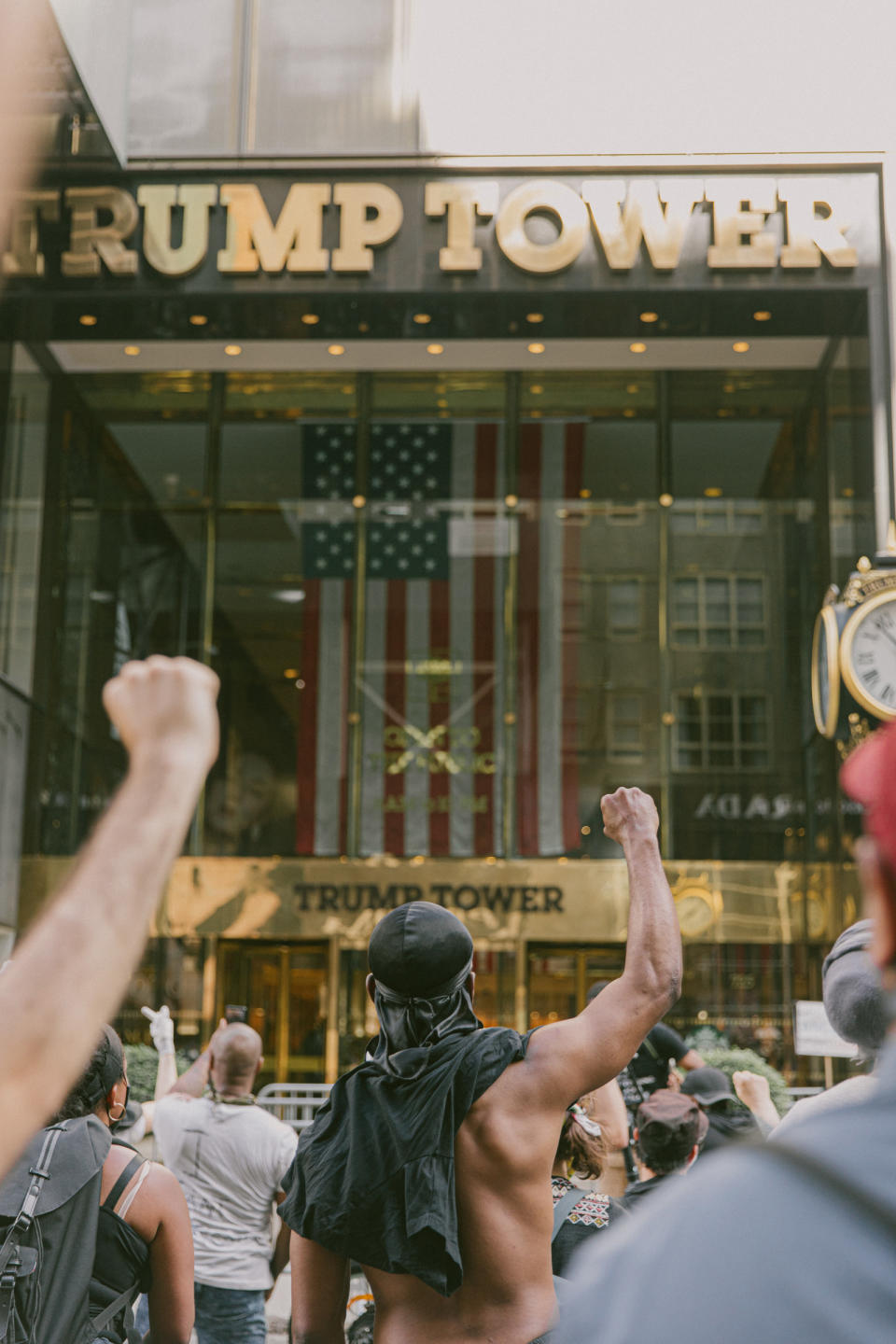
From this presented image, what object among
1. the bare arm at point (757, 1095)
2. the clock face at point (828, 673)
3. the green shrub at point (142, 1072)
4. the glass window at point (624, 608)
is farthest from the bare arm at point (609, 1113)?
the glass window at point (624, 608)

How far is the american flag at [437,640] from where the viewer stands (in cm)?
1567

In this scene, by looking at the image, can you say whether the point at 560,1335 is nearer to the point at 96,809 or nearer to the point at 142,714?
Result: the point at 142,714

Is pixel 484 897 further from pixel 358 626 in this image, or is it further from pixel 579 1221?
pixel 579 1221

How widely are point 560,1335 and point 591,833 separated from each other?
576 inches

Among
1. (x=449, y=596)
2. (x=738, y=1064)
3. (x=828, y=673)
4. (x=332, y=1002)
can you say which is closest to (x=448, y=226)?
(x=449, y=596)

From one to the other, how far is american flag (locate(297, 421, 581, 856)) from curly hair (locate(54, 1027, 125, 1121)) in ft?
40.9

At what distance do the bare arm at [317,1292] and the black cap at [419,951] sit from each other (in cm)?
51

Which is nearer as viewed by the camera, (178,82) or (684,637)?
(178,82)

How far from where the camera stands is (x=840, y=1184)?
923 mm

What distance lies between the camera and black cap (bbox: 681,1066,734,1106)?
18.0 ft

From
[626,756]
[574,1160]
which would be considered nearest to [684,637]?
[626,756]

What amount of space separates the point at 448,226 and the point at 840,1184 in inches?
491

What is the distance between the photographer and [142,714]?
1349mm

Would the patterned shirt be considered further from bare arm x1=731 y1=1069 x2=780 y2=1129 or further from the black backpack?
bare arm x1=731 y1=1069 x2=780 y2=1129
